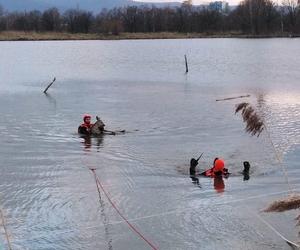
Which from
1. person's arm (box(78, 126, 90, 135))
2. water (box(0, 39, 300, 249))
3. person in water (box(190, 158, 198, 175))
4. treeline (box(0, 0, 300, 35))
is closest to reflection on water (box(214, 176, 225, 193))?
water (box(0, 39, 300, 249))

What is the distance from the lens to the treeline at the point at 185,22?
140 metres

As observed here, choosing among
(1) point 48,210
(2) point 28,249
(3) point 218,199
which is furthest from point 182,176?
(2) point 28,249

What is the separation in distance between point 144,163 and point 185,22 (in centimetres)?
12465

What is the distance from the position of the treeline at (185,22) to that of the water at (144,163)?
90329 millimetres

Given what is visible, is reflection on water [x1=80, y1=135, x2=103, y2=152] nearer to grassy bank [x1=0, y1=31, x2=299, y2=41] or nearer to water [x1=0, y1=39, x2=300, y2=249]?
water [x1=0, y1=39, x2=300, y2=249]

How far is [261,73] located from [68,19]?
98.0 m

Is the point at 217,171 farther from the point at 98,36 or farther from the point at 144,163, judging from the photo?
the point at 98,36

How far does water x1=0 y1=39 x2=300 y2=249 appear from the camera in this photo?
14.1 meters

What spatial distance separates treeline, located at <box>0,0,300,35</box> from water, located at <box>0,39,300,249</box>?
296ft

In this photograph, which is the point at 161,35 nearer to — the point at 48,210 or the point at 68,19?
the point at 68,19

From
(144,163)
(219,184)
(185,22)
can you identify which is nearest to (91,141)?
(144,163)

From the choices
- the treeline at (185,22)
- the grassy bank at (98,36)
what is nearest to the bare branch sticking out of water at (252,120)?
the grassy bank at (98,36)

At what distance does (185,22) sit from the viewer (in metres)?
144

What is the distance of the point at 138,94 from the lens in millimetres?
43250
